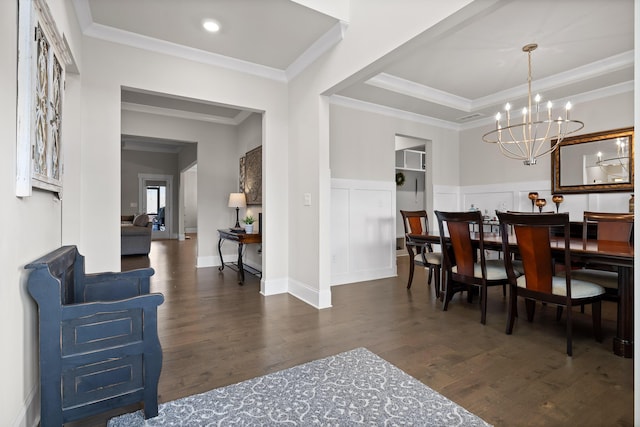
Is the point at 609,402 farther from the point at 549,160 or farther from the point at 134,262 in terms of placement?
the point at 134,262

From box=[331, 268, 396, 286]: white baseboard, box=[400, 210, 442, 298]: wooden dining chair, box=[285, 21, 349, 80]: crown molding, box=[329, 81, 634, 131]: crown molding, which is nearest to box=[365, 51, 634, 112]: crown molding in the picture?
box=[329, 81, 634, 131]: crown molding

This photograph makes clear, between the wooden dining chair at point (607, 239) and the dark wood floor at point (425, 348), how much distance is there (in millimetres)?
425

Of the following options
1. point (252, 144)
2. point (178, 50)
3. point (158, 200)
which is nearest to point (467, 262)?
point (178, 50)

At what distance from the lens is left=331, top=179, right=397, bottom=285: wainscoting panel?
4566 millimetres

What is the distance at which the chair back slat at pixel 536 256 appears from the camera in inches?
94.0

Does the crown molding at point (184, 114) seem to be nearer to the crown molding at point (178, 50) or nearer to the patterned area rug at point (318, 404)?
the crown molding at point (178, 50)

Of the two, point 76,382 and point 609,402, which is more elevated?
point 76,382

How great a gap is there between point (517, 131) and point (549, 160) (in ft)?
2.22

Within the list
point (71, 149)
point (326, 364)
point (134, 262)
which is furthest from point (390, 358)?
point (134, 262)

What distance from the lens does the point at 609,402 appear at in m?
1.71

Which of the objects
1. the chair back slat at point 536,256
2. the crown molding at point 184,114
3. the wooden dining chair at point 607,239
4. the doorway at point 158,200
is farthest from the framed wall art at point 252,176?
the doorway at point 158,200

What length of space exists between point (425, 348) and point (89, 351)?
2.07 meters

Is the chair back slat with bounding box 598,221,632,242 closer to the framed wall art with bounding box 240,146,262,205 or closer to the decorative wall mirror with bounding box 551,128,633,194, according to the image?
the decorative wall mirror with bounding box 551,128,633,194

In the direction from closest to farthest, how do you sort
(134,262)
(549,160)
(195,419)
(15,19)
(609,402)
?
(15,19), (195,419), (609,402), (549,160), (134,262)
